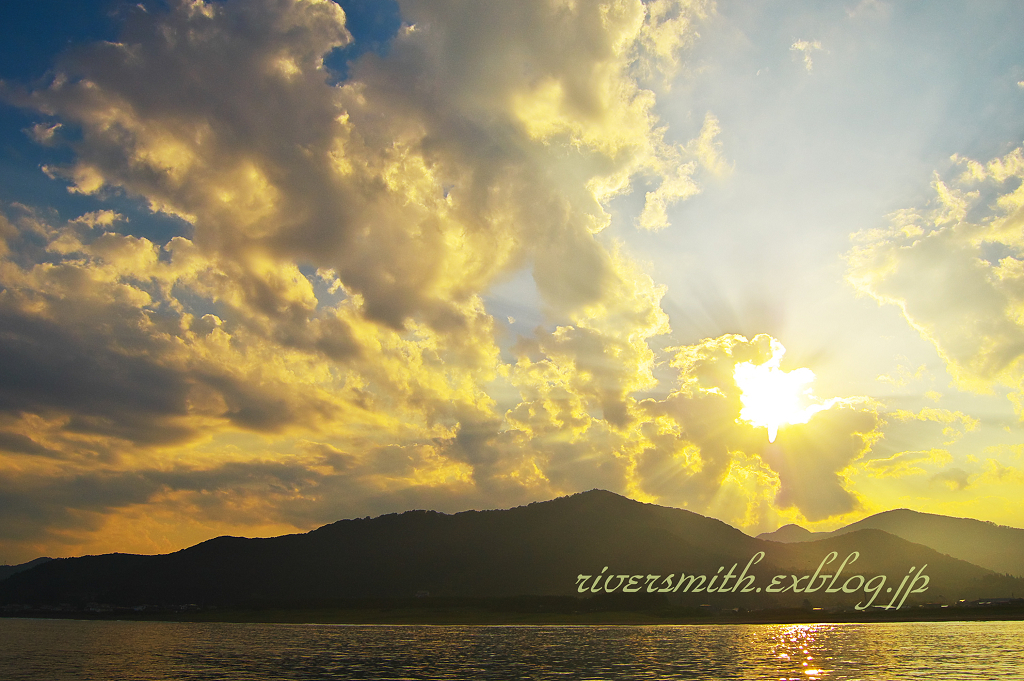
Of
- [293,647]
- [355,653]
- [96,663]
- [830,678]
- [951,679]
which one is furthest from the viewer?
[293,647]

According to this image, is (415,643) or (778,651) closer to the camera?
(778,651)

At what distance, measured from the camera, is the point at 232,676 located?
275 feet

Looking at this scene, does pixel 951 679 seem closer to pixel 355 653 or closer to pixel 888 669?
pixel 888 669

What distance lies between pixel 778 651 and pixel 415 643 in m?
77.5

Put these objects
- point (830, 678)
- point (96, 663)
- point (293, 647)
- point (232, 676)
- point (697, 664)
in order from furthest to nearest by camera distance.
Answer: point (293, 647) < point (96, 663) < point (697, 664) < point (232, 676) < point (830, 678)

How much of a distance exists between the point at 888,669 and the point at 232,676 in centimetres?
8839

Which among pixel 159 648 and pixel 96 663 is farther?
pixel 159 648

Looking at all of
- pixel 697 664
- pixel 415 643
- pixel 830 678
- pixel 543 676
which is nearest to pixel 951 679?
pixel 830 678

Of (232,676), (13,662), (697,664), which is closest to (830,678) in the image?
(697,664)

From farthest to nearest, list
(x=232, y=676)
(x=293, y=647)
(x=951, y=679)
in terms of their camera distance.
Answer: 1. (x=293, y=647)
2. (x=232, y=676)
3. (x=951, y=679)

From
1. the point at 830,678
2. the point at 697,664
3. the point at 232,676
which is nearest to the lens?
the point at 830,678

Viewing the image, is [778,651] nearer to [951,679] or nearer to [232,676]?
[951,679]

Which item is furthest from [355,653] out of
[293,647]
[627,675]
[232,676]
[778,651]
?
[778,651]

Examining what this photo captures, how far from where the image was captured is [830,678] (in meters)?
77.9
